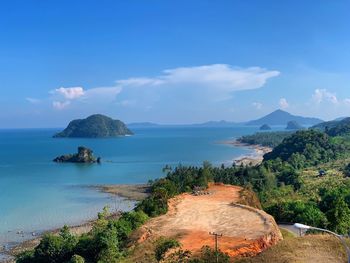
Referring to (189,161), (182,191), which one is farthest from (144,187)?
(189,161)

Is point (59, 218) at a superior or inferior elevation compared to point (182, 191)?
inferior

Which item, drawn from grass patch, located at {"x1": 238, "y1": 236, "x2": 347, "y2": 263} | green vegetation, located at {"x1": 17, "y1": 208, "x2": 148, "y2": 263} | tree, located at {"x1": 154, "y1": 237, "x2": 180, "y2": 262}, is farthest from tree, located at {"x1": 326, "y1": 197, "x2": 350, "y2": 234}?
tree, located at {"x1": 154, "y1": 237, "x2": 180, "y2": 262}

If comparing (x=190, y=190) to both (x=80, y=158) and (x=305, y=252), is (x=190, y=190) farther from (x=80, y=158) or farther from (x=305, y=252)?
(x=80, y=158)

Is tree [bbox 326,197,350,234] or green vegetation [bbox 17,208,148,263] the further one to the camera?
tree [bbox 326,197,350,234]

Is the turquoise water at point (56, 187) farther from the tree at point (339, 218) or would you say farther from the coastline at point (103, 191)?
the tree at point (339, 218)

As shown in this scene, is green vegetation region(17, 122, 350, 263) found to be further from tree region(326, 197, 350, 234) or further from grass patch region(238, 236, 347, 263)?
grass patch region(238, 236, 347, 263)

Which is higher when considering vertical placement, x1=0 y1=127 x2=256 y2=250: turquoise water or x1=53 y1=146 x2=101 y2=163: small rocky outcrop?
x1=53 y1=146 x2=101 y2=163: small rocky outcrop

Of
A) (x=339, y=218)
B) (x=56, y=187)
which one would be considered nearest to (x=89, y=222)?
(x=56, y=187)

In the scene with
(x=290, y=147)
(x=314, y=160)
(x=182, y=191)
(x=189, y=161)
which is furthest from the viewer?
(x=189, y=161)

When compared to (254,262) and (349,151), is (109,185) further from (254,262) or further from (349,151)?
(349,151)
